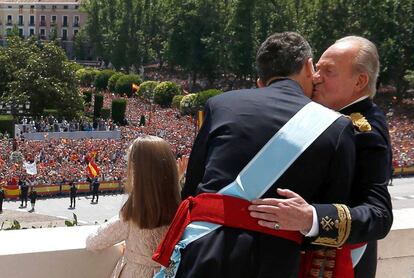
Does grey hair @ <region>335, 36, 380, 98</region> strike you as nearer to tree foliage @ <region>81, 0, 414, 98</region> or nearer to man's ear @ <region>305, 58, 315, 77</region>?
man's ear @ <region>305, 58, 315, 77</region>

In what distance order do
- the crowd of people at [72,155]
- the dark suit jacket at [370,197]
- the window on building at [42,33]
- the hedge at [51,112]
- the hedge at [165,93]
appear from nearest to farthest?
the dark suit jacket at [370,197]
the crowd of people at [72,155]
the hedge at [51,112]
the hedge at [165,93]
the window on building at [42,33]

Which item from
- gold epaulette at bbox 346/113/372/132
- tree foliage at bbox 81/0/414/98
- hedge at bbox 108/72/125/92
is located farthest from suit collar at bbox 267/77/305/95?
hedge at bbox 108/72/125/92

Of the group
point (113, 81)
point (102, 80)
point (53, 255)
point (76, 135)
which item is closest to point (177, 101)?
point (113, 81)

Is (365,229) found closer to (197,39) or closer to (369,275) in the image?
(369,275)

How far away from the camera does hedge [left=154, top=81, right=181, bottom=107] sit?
3979 cm

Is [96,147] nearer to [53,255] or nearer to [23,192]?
[23,192]

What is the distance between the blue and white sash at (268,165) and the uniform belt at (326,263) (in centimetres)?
33

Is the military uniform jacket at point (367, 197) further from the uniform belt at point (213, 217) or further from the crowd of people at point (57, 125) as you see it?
the crowd of people at point (57, 125)

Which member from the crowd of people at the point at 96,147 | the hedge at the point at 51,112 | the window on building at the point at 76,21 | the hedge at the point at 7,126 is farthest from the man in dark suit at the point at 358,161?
the window on building at the point at 76,21

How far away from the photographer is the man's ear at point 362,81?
8.07ft

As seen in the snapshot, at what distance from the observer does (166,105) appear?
131 ft

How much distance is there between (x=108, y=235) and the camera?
2.74 metres

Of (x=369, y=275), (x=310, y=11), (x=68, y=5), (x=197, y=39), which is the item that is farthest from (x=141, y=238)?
(x=68, y=5)

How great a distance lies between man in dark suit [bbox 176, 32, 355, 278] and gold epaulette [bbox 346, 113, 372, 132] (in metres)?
0.14
